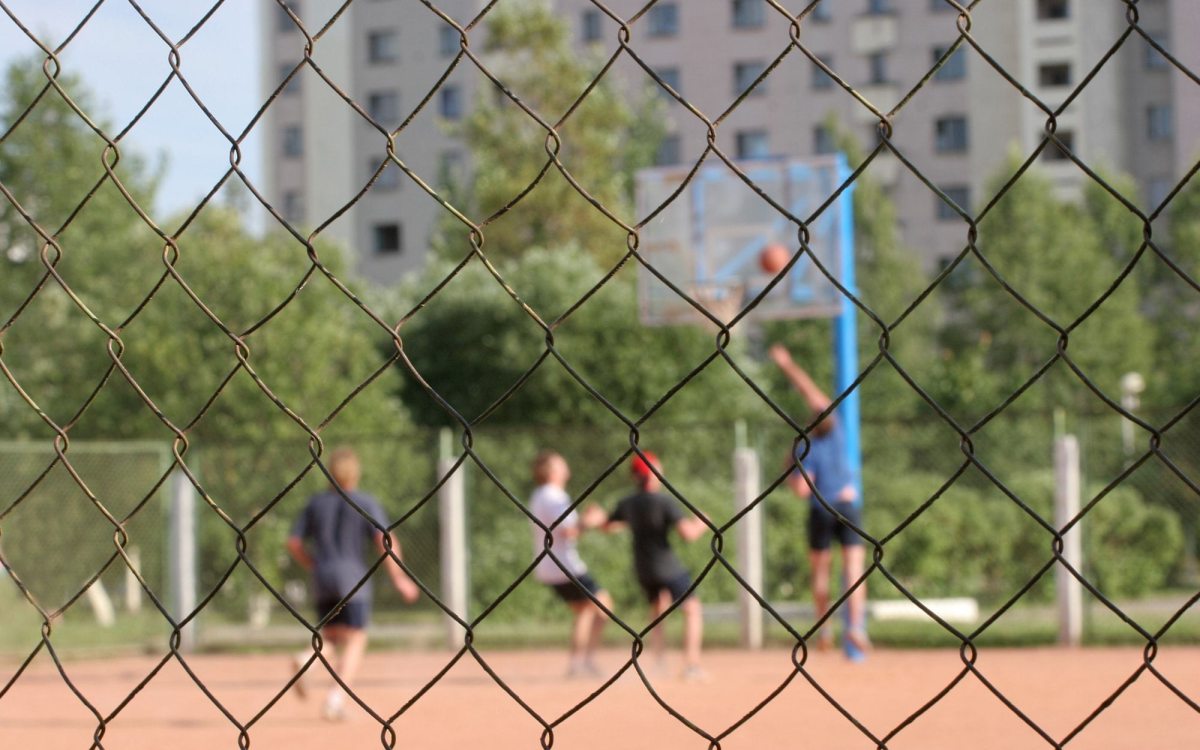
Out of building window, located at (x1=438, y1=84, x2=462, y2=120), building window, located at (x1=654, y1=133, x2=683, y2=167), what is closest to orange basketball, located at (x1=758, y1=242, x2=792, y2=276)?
building window, located at (x1=654, y1=133, x2=683, y2=167)

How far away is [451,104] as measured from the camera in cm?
5594

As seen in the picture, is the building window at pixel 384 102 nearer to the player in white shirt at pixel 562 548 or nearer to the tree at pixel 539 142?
the tree at pixel 539 142

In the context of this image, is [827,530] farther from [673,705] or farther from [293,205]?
[293,205]

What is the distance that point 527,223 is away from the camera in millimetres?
30766

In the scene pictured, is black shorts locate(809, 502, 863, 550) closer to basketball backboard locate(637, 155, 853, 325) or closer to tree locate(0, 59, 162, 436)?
basketball backboard locate(637, 155, 853, 325)

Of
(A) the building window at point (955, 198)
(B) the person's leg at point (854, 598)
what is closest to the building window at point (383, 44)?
(A) the building window at point (955, 198)

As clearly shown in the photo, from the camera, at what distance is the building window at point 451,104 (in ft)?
182

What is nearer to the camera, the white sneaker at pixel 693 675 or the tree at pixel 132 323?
the white sneaker at pixel 693 675

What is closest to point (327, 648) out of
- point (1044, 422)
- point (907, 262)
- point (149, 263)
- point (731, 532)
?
point (731, 532)

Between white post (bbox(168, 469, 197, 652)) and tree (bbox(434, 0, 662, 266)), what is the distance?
46.4 ft

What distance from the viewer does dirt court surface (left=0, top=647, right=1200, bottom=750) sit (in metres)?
7.86

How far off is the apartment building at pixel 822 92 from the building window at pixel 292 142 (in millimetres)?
227

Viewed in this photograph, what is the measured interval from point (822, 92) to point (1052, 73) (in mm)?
6981

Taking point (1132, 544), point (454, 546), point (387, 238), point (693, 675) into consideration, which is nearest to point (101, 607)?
point (454, 546)
